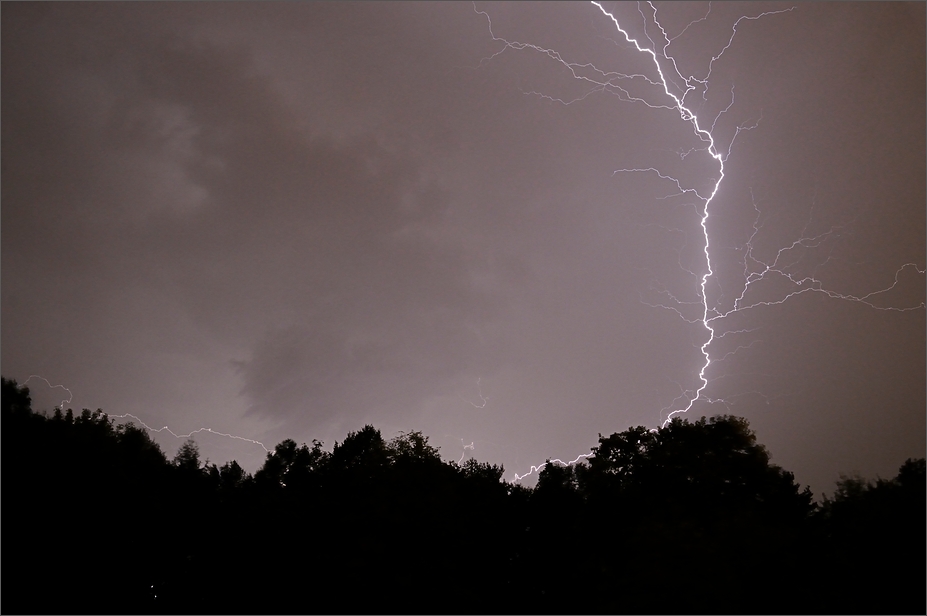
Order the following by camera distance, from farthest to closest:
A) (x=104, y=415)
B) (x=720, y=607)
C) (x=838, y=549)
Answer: (x=104, y=415) → (x=838, y=549) → (x=720, y=607)

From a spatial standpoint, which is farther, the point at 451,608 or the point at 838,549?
the point at 451,608

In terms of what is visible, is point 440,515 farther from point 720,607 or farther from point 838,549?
point 838,549

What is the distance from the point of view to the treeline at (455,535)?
13.1 m

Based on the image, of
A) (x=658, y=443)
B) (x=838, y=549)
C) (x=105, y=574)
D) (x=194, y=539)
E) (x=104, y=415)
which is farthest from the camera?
(x=104, y=415)

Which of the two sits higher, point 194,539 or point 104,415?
point 104,415

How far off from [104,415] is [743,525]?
3054 cm

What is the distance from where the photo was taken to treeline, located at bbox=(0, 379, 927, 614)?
43.1ft

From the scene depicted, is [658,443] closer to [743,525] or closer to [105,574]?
[743,525]

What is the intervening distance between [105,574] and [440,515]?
12.0 m

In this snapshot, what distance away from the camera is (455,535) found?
17234 mm

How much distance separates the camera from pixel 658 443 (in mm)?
21438

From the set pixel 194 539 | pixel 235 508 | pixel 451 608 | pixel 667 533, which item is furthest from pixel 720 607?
pixel 194 539

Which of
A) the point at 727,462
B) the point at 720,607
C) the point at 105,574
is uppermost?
the point at 727,462

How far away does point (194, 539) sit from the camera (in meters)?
19.3
